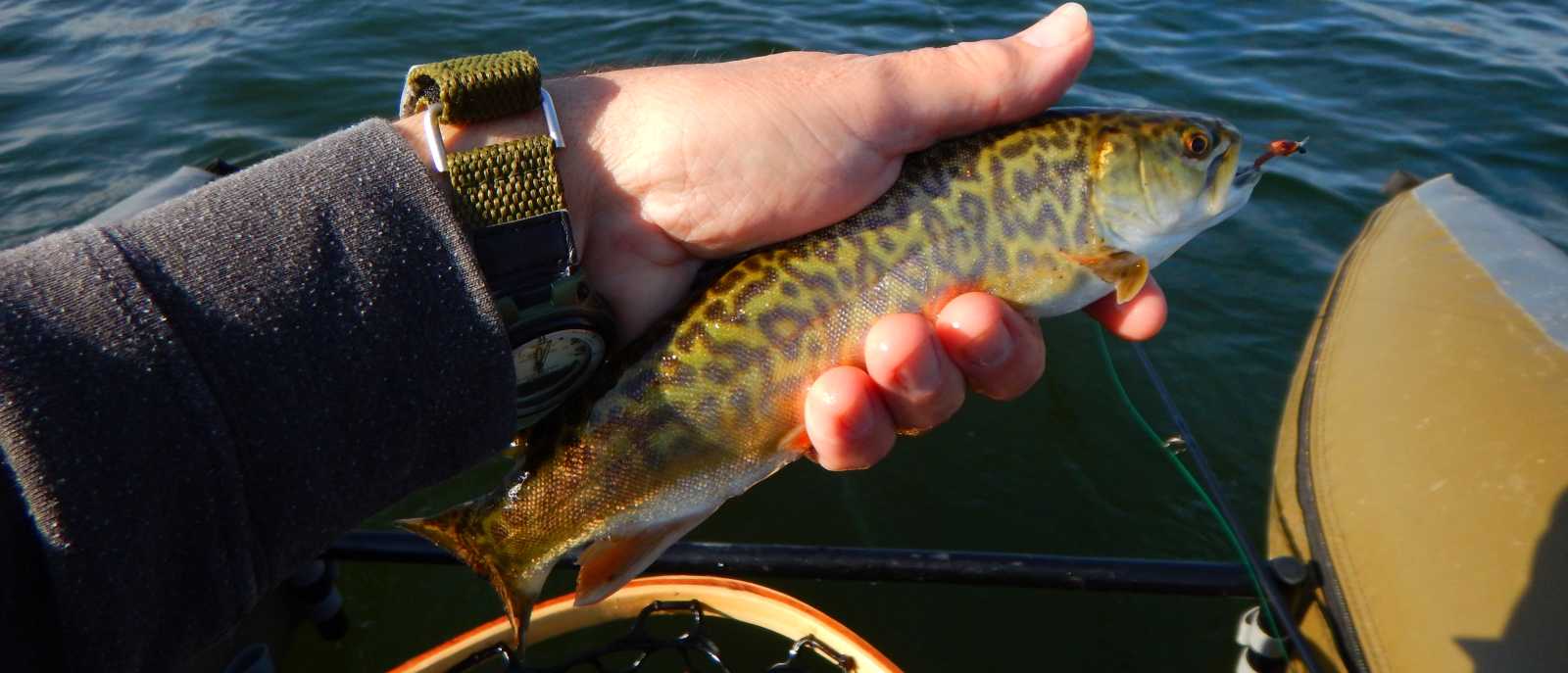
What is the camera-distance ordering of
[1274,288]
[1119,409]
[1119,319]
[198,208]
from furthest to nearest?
[1274,288] < [1119,409] < [1119,319] < [198,208]

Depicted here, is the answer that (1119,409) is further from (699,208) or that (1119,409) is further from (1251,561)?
(699,208)

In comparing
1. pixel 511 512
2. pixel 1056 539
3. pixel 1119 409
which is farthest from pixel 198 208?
pixel 1119 409

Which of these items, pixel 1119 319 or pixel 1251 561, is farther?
pixel 1251 561

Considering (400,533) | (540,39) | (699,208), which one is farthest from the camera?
(540,39)

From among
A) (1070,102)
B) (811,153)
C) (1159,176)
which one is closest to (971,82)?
(811,153)

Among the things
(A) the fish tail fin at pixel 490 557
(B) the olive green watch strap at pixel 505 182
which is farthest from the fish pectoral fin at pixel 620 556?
(B) the olive green watch strap at pixel 505 182

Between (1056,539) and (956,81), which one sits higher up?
(956,81)
